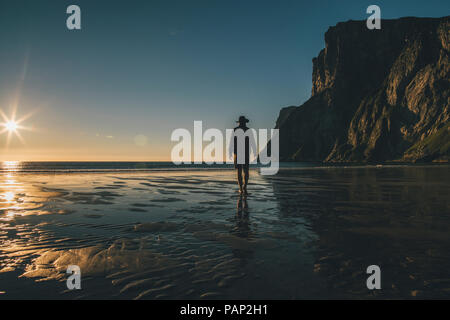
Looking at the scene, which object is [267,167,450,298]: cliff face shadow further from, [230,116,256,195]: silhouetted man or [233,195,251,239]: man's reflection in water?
[230,116,256,195]: silhouetted man

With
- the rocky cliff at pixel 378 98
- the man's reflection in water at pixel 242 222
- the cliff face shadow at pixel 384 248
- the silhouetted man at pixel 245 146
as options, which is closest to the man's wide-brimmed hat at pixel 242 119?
the silhouetted man at pixel 245 146

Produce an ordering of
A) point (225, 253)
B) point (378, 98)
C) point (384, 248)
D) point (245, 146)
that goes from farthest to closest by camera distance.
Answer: point (378, 98) < point (245, 146) < point (384, 248) < point (225, 253)

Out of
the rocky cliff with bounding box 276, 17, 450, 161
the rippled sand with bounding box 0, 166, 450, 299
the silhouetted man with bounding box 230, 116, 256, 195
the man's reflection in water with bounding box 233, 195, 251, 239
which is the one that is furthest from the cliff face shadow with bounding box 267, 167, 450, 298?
the rocky cliff with bounding box 276, 17, 450, 161

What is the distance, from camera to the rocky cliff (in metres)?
103

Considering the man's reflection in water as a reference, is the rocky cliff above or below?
above

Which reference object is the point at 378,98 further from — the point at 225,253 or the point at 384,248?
the point at 225,253

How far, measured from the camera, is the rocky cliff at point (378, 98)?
103 metres

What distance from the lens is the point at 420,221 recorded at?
6.32 meters

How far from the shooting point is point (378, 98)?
133m

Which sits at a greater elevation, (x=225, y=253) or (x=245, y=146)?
(x=245, y=146)

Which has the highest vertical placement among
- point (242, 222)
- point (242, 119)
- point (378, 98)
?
point (378, 98)

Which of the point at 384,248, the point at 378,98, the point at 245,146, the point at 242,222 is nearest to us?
the point at 384,248

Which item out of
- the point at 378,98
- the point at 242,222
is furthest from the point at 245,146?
the point at 378,98

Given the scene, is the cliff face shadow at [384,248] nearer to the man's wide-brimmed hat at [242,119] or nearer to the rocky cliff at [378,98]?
the man's wide-brimmed hat at [242,119]
